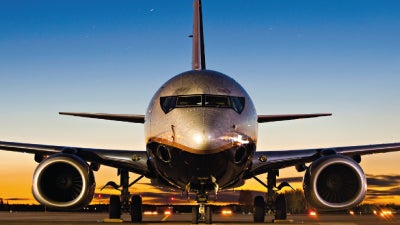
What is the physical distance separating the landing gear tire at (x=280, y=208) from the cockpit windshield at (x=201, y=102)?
6237 mm

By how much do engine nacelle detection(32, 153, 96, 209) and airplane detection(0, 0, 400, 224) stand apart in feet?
0.08

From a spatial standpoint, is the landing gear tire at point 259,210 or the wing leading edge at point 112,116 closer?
the wing leading edge at point 112,116

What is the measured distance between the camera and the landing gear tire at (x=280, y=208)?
19938mm

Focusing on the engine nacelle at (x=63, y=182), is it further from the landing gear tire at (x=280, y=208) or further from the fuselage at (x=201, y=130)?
the landing gear tire at (x=280, y=208)

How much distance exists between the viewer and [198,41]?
72.1 feet

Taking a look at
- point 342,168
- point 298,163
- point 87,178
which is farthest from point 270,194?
point 87,178

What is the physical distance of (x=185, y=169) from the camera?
559 inches

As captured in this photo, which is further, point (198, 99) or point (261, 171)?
point (261, 171)

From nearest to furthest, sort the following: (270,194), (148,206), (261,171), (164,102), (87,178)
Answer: (164,102), (87,178), (261,171), (270,194), (148,206)

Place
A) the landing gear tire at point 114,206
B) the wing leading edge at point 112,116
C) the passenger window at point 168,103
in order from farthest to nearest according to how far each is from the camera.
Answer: the landing gear tire at point 114,206 → the wing leading edge at point 112,116 → the passenger window at point 168,103

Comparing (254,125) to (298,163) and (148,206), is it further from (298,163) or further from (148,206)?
(148,206)

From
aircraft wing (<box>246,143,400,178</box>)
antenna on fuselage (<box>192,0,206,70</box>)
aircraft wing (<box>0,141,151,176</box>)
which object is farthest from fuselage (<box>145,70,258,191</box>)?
antenna on fuselage (<box>192,0,206,70</box>)

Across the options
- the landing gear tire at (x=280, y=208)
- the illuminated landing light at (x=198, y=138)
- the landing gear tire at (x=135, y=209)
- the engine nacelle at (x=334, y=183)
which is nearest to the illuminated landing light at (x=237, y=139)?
the illuminated landing light at (x=198, y=138)

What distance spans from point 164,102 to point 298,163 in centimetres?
617
